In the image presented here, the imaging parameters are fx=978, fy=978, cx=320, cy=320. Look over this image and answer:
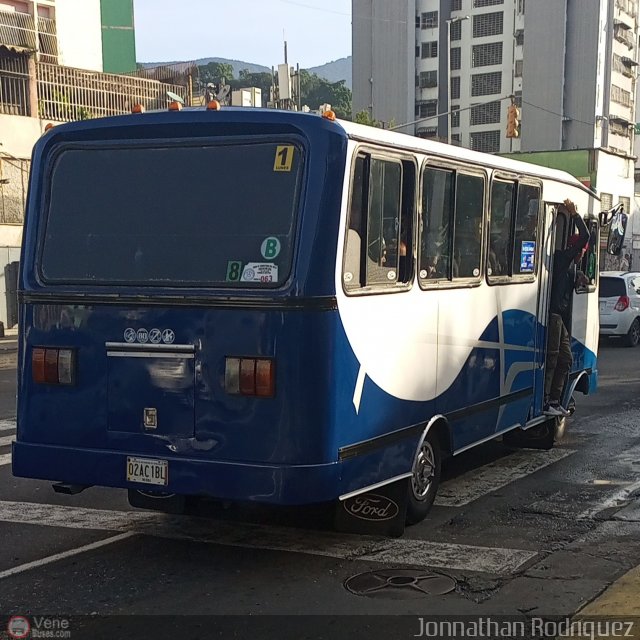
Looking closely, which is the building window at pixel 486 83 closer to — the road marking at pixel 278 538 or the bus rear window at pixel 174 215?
the road marking at pixel 278 538

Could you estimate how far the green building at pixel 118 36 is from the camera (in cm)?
3500

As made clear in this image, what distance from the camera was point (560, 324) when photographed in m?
9.93

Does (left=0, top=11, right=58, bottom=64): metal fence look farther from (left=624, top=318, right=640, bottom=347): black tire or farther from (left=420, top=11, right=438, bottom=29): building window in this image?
(left=420, top=11, right=438, bottom=29): building window

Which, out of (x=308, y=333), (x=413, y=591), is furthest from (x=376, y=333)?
(x=413, y=591)

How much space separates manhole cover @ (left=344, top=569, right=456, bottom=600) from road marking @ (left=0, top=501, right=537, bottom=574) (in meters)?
0.22

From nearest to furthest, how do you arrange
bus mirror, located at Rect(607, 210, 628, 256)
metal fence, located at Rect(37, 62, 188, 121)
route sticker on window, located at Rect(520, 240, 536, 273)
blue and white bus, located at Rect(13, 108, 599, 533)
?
blue and white bus, located at Rect(13, 108, 599, 533) < route sticker on window, located at Rect(520, 240, 536, 273) < bus mirror, located at Rect(607, 210, 628, 256) < metal fence, located at Rect(37, 62, 188, 121)

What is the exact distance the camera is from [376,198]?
20.9 ft

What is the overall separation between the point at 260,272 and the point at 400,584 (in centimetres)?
208

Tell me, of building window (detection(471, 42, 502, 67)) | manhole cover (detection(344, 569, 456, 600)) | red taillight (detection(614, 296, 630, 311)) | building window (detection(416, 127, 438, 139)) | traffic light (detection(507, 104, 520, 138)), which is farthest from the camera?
building window (detection(416, 127, 438, 139))

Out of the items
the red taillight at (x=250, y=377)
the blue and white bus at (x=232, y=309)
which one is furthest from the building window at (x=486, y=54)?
the red taillight at (x=250, y=377)

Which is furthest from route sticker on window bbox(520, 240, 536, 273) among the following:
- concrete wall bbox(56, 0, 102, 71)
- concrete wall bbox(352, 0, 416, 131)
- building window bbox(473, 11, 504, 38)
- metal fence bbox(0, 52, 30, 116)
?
building window bbox(473, 11, 504, 38)

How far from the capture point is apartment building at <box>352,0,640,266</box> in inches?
3159

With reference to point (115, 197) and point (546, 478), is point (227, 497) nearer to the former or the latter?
point (115, 197)

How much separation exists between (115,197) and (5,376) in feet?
36.7
